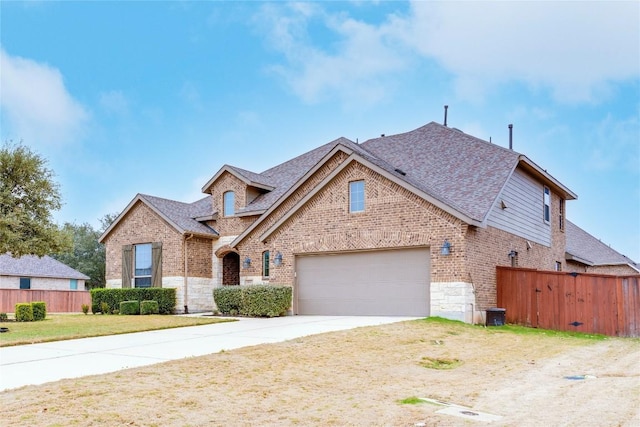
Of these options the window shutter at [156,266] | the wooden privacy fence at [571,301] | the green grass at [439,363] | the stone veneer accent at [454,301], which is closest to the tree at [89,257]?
the window shutter at [156,266]

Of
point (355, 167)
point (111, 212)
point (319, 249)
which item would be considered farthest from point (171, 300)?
point (111, 212)

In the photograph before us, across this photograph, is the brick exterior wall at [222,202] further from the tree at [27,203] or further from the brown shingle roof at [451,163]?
the tree at [27,203]

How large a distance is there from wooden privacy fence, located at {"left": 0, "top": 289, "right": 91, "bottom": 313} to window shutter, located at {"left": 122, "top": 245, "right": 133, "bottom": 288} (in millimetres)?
9703

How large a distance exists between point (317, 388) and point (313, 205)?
506 inches

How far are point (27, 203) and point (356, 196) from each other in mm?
11497

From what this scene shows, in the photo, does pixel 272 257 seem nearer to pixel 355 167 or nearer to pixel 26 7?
pixel 355 167

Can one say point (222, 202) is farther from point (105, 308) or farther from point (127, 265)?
point (105, 308)

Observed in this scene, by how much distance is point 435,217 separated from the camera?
1820 centimetres

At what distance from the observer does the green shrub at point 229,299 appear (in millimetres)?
20984

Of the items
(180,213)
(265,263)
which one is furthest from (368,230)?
(180,213)

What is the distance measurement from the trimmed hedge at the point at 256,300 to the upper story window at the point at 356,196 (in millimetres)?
3727

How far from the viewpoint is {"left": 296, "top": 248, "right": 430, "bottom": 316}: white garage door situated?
61.2 ft

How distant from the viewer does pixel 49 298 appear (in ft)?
116

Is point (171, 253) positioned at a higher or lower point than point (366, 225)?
lower
